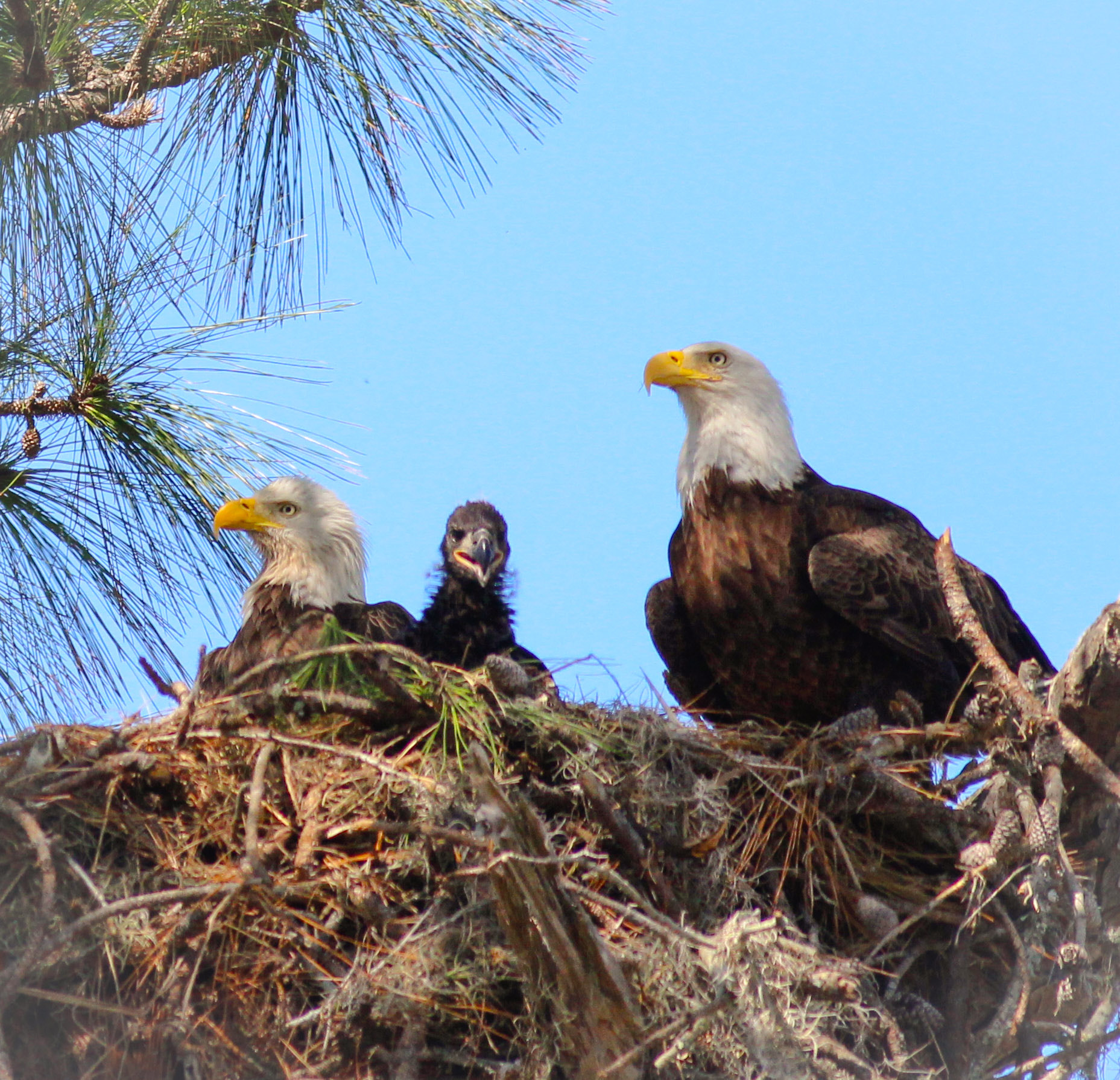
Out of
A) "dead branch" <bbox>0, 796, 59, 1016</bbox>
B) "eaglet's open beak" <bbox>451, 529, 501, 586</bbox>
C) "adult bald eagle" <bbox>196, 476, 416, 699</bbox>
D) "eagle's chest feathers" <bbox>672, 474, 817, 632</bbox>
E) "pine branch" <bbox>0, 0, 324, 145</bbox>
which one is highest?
"pine branch" <bbox>0, 0, 324, 145</bbox>

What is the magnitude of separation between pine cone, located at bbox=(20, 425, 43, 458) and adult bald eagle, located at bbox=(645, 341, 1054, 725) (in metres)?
2.17

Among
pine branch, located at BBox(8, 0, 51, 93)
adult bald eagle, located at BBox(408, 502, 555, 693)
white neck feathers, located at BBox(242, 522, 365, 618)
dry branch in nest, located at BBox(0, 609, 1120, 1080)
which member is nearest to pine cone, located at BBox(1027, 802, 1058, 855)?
dry branch in nest, located at BBox(0, 609, 1120, 1080)

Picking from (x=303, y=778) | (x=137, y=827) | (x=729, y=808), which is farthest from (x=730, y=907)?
(x=137, y=827)

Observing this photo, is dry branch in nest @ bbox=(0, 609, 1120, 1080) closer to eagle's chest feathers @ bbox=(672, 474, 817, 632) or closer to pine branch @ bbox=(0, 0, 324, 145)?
eagle's chest feathers @ bbox=(672, 474, 817, 632)

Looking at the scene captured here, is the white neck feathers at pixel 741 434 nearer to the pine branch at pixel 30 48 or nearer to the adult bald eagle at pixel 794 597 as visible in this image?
the adult bald eagle at pixel 794 597

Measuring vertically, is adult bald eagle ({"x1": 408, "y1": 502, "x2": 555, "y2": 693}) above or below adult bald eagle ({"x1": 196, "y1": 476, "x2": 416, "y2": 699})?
below

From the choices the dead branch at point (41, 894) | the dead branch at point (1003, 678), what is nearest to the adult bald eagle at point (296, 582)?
the dead branch at point (41, 894)

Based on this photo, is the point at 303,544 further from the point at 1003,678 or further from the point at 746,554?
the point at 1003,678

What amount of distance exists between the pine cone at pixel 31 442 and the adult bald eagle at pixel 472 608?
4.40 feet

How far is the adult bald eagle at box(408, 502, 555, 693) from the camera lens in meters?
5.03

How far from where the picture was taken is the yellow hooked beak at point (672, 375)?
19.1 feet

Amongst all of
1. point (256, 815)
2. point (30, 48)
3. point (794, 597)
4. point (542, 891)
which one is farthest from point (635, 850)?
point (30, 48)

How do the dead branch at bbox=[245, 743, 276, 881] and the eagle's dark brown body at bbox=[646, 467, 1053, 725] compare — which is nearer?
the dead branch at bbox=[245, 743, 276, 881]

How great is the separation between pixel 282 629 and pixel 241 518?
427mm
